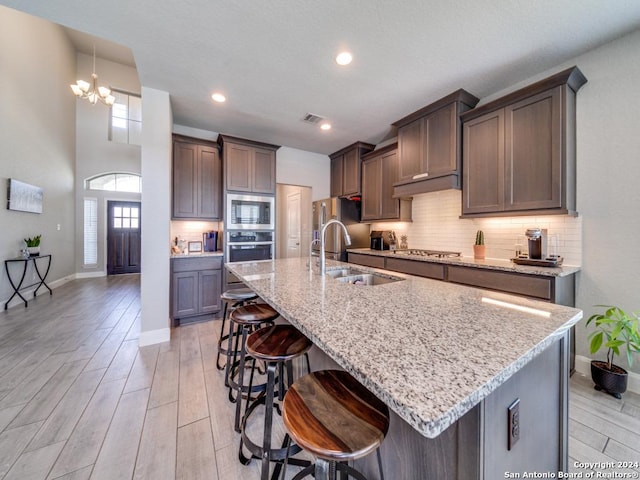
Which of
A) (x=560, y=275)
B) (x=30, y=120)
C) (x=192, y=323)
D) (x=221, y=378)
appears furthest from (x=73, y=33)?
(x=560, y=275)

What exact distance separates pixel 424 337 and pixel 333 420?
0.39 metres

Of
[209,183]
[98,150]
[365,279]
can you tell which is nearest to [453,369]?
[365,279]

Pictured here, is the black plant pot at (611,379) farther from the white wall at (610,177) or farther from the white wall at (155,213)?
the white wall at (155,213)

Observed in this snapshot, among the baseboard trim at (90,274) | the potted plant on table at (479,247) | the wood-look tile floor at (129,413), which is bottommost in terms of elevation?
the wood-look tile floor at (129,413)

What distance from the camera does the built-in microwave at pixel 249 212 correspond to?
3594mm

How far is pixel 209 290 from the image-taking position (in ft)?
11.0

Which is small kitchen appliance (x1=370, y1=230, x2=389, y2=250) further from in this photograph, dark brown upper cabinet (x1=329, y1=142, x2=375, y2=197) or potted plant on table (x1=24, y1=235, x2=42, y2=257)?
potted plant on table (x1=24, y1=235, x2=42, y2=257)

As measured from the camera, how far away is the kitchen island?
0.52 metres

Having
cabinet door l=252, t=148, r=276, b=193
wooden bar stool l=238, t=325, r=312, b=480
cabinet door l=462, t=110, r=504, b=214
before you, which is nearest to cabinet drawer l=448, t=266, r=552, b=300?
cabinet door l=462, t=110, r=504, b=214

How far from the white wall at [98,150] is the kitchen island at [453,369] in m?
7.46

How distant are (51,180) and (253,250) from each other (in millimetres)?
4786

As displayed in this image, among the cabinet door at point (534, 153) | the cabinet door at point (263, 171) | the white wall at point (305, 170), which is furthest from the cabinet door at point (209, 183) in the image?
the cabinet door at point (534, 153)

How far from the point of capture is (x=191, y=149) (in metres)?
3.53

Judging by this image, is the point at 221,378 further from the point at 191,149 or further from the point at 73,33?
the point at 73,33
